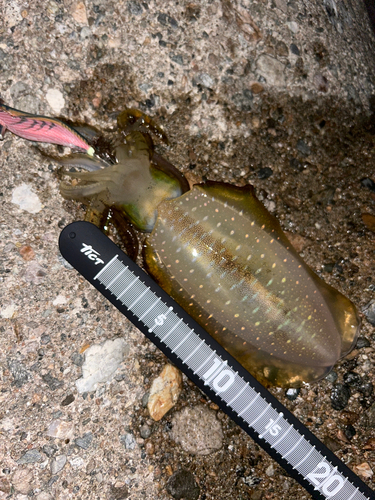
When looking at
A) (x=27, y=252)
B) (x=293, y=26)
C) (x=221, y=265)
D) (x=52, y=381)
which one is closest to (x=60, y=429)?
(x=52, y=381)

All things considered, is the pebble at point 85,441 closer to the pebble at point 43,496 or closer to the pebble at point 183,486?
the pebble at point 43,496

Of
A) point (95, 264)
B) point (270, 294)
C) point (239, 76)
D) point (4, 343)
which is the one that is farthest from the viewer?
point (239, 76)

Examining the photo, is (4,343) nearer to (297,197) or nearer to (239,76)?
(297,197)

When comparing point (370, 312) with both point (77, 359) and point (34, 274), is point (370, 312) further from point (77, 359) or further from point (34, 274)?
point (34, 274)

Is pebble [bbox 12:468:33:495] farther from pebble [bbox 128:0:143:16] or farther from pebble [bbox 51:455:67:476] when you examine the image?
pebble [bbox 128:0:143:16]

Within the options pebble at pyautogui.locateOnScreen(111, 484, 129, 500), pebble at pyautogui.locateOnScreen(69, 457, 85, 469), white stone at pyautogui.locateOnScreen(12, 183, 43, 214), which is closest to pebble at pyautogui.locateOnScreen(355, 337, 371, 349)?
pebble at pyautogui.locateOnScreen(111, 484, 129, 500)

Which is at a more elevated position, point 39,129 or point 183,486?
point 39,129

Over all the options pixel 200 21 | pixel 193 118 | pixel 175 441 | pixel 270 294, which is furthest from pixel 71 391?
pixel 200 21

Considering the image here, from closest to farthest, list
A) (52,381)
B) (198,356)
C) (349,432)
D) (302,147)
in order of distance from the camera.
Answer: (198,356)
(52,381)
(349,432)
(302,147)

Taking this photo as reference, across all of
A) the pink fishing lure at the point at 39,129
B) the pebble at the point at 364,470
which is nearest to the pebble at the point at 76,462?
the pebble at the point at 364,470
